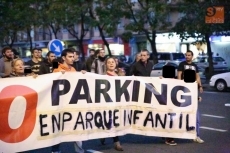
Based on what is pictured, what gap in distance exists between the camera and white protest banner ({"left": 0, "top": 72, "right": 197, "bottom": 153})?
25.2ft

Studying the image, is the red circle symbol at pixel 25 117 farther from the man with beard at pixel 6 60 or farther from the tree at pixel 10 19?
the tree at pixel 10 19

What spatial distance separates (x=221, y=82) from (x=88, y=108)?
49.6 feet

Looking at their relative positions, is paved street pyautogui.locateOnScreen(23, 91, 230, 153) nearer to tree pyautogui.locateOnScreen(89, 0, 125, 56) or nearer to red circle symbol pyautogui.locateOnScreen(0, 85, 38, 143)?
red circle symbol pyautogui.locateOnScreen(0, 85, 38, 143)

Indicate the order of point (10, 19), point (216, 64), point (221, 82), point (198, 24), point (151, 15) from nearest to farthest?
point (221, 82) → point (198, 24) → point (151, 15) → point (216, 64) → point (10, 19)

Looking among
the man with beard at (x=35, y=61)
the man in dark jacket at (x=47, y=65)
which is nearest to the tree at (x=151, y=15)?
the man in dark jacket at (x=47, y=65)

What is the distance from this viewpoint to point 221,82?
75.4 ft

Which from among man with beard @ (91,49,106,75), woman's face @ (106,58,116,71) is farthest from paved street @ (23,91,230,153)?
man with beard @ (91,49,106,75)

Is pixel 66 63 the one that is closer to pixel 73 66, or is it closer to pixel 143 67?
pixel 73 66

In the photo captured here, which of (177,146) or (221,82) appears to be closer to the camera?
(177,146)

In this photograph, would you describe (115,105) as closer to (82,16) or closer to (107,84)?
(107,84)

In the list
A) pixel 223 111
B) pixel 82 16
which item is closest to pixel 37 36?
pixel 82 16

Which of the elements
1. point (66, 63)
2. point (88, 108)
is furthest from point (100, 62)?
point (66, 63)

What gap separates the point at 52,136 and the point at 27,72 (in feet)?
4.72

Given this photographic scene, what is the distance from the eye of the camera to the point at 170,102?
9.47 meters
